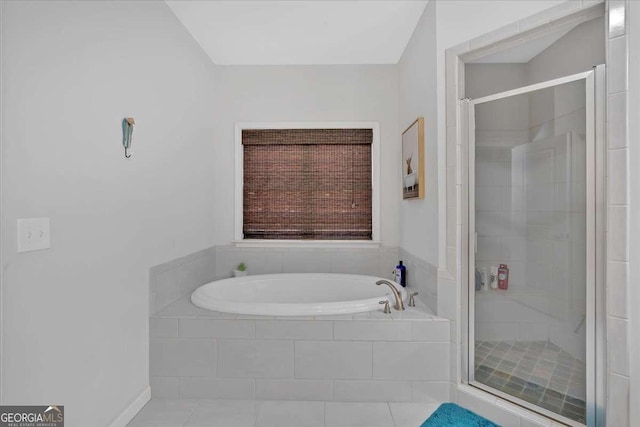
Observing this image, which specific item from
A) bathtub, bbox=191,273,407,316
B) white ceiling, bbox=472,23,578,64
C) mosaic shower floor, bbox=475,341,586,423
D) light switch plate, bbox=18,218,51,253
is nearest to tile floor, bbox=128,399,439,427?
mosaic shower floor, bbox=475,341,586,423

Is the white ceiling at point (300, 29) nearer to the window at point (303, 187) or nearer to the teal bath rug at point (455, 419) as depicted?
the window at point (303, 187)

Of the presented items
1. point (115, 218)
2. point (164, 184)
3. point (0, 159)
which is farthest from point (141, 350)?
point (0, 159)

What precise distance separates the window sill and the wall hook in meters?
1.46

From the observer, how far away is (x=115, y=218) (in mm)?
1724

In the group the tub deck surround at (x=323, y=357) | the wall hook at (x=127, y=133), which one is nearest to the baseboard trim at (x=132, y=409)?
the tub deck surround at (x=323, y=357)

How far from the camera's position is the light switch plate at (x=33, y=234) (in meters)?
1.20

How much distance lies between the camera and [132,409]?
6.07ft

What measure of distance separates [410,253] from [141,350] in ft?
6.34

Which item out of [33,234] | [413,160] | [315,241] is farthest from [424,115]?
[33,234]

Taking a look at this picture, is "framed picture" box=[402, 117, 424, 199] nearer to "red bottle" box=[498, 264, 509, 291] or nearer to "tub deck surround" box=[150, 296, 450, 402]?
"red bottle" box=[498, 264, 509, 291]

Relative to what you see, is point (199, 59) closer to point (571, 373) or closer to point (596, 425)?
point (571, 373)

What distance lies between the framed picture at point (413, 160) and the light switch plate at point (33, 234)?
2001 millimetres

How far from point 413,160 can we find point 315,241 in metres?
1.16

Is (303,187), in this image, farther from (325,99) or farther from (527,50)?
(527,50)
